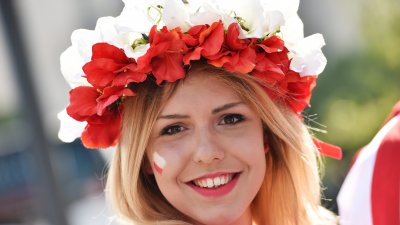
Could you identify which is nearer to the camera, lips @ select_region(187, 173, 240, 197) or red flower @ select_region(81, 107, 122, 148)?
lips @ select_region(187, 173, 240, 197)

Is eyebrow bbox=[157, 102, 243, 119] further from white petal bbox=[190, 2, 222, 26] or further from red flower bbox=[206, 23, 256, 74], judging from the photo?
white petal bbox=[190, 2, 222, 26]

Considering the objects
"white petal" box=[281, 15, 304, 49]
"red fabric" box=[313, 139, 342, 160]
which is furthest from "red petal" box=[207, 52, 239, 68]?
"red fabric" box=[313, 139, 342, 160]

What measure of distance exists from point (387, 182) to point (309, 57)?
58cm

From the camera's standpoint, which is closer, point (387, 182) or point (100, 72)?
point (100, 72)

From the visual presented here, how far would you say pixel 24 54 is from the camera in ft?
17.3

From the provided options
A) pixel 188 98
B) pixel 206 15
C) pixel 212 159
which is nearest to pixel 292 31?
pixel 206 15

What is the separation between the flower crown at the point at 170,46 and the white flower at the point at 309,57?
15mm

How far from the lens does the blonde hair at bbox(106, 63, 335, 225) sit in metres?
2.84

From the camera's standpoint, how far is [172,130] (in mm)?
2834

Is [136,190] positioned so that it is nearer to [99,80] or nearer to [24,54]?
[99,80]

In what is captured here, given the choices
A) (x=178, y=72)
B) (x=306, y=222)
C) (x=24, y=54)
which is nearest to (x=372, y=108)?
(x=24, y=54)

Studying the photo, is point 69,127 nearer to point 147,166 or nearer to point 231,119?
point 147,166

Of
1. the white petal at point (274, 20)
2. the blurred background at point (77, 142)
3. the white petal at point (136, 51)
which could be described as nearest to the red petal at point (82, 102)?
the white petal at point (136, 51)

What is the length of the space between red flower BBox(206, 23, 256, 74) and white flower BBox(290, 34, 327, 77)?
21 centimetres
